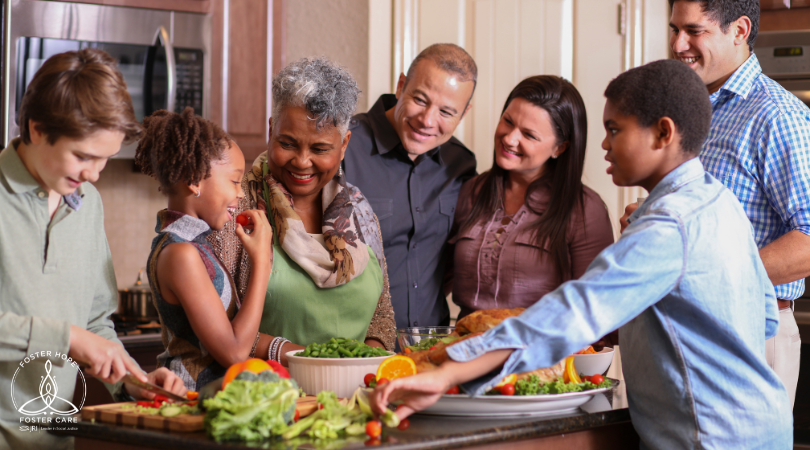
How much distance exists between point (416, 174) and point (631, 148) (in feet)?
3.34

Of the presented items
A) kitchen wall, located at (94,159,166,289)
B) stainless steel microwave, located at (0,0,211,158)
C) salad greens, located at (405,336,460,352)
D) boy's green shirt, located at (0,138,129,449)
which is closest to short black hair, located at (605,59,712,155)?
salad greens, located at (405,336,460,352)

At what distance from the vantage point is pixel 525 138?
2.02m

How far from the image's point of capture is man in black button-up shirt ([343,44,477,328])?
6.95 feet

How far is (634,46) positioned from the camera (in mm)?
2988

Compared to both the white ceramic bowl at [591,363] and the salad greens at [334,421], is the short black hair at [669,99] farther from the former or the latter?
the salad greens at [334,421]

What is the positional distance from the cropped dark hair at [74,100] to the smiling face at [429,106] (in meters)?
1.01

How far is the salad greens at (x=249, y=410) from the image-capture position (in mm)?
1056

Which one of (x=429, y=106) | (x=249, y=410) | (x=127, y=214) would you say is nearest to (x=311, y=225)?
(x=429, y=106)

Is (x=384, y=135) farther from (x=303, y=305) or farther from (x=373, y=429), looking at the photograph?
(x=373, y=429)

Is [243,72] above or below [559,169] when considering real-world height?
above

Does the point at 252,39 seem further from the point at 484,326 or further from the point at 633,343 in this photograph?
the point at 633,343

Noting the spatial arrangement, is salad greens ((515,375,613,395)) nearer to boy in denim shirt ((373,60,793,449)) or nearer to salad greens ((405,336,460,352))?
boy in denim shirt ((373,60,793,449))

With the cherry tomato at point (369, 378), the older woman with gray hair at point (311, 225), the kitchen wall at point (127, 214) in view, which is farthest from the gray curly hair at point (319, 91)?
the kitchen wall at point (127, 214)

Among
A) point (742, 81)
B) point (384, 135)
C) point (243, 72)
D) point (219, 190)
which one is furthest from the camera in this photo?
point (243, 72)
